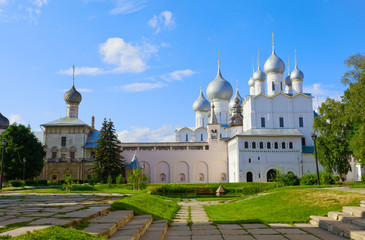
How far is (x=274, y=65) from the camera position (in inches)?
1657

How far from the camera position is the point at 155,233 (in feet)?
19.4

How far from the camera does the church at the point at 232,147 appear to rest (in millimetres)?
37125

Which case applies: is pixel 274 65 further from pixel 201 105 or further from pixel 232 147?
pixel 201 105

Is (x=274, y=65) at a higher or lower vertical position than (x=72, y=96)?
higher

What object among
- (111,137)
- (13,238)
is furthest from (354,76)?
Answer: (111,137)

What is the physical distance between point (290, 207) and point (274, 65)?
1379 inches

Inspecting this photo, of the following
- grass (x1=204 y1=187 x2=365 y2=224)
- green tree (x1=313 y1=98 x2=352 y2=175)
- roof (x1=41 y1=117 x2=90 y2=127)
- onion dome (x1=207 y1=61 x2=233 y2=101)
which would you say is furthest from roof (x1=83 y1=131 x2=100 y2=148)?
grass (x1=204 y1=187 x2=365 y2=224)

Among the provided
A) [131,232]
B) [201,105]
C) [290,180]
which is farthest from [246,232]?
[201,105]

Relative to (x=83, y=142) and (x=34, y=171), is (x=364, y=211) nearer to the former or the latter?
(x=34, y=171)

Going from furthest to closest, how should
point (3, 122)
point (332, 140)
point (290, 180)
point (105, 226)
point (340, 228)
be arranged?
1. point (3, 122)
2. point (332, 140)
3. point (290, 180)
4. point (340, 228)
5. point (105, 226)

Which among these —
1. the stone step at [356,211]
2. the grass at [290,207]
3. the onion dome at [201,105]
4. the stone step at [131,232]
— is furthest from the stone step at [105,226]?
the onion dome at [201,105]

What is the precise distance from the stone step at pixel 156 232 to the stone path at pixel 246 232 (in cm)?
14

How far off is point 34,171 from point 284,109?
1122 inches

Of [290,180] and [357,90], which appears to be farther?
[290,180]
